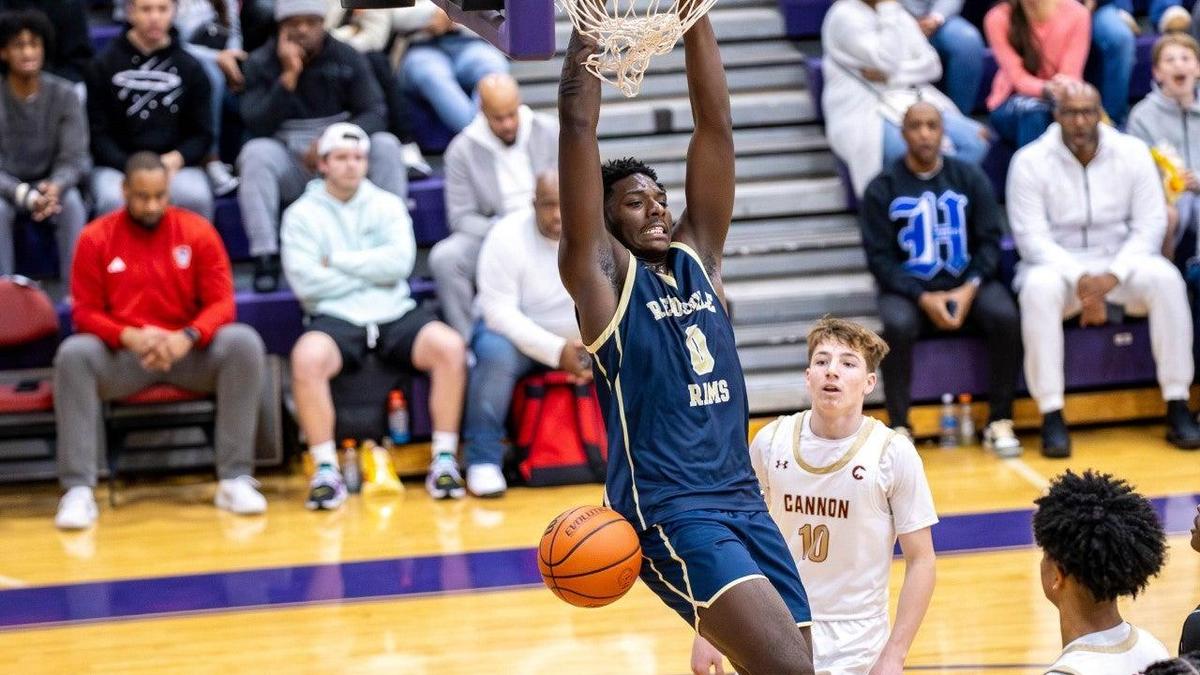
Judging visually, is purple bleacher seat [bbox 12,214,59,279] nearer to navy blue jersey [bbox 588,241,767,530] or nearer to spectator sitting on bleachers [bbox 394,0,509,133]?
spectator sitting on bleachers [bbox 394,0,509,133]

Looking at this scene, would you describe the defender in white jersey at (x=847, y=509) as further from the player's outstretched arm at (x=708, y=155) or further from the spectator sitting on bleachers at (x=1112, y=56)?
the spectator sitting on bleachers at (x=1112, y=56)

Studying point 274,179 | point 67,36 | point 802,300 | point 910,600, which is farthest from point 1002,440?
point 67,36

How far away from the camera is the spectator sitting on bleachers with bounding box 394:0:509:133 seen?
909cm

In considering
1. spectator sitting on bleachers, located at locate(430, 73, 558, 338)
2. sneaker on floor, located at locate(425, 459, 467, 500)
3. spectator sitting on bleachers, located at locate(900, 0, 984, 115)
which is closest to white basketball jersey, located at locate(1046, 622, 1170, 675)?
sneaker on floor, located at locate(425, 459, 467, 500)

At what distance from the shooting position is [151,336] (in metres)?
7.52

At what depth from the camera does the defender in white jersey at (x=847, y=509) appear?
429cm

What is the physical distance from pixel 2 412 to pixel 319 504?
1632 mm

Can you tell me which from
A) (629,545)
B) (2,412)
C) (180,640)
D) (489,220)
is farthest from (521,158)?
(629,545)

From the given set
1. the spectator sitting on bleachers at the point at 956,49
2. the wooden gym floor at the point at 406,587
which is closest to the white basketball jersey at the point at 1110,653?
the wooden gym floor at the point at 406,587

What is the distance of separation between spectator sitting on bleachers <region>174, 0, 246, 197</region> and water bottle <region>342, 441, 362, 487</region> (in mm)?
1699

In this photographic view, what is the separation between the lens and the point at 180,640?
5934 mm

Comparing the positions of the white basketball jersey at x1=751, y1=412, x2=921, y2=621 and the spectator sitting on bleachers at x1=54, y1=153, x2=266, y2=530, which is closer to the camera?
the white basketball jersey at x1=751, y1=412, x2=921, y2=621

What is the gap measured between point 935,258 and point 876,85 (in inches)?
48.7

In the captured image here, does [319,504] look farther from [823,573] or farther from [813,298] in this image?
[823,573]
